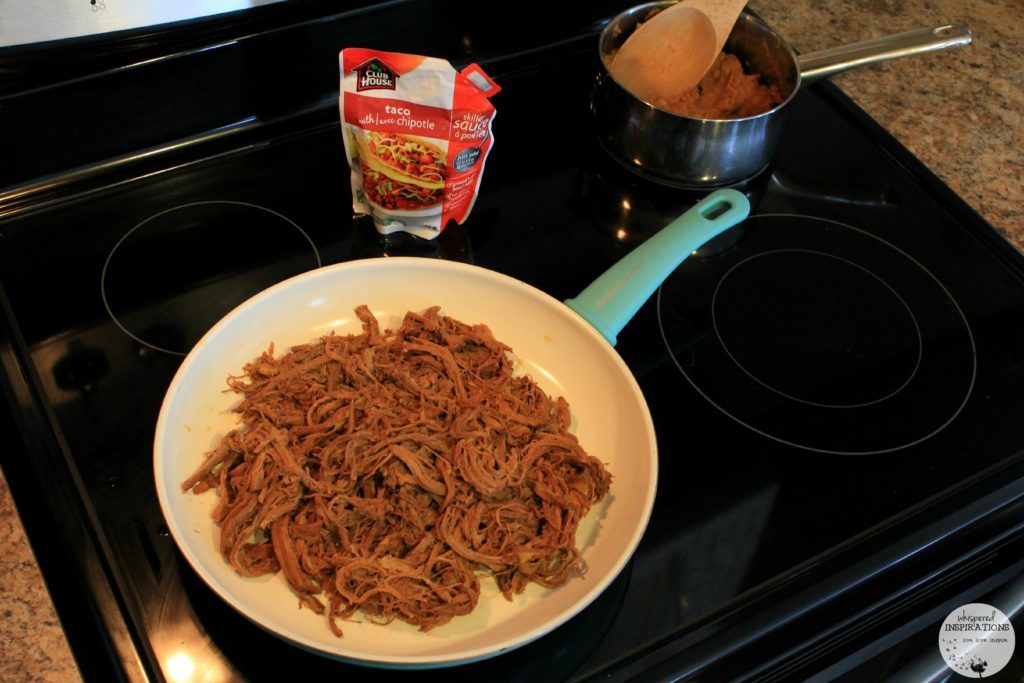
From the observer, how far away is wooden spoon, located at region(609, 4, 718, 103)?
4.20 feet

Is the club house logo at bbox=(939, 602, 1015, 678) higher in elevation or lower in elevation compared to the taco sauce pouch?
lower

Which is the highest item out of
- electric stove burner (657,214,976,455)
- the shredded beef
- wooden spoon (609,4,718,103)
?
wooden spoon (609,4,718,103)

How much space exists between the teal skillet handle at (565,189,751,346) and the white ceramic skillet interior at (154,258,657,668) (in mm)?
31

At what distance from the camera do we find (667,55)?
1307 mm

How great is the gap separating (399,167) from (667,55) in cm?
45

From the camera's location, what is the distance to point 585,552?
0.95 meters

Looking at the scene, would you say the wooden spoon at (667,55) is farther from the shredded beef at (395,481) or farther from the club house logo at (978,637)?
the club house logo at (978,637)

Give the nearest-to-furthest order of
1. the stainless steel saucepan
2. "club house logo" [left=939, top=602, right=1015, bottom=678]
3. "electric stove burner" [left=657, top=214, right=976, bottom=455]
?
"club house logo" [left=939, top=602, right=1015, bottom=678] → "electric stove burner" [left=657, top=214, right=976, bottom=455] → the stainless steel saucepan

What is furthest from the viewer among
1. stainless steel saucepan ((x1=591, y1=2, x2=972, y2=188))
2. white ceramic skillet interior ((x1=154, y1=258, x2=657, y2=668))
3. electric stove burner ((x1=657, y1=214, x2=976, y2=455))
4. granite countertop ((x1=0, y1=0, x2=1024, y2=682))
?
granite countertop ((x1=0, y1=0, x2=1024, y2=682))

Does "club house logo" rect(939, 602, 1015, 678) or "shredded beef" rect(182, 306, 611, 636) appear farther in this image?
"club house logo" rect(939, 602, 1015, 678)

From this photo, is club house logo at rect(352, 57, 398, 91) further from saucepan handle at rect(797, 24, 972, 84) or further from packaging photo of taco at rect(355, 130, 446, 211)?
saucepan handle at rect(797, 24, 972, 84)

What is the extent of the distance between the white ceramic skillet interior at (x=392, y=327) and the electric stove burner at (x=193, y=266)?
9 centimetres

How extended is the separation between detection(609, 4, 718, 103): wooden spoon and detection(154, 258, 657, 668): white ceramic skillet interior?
0.40 m

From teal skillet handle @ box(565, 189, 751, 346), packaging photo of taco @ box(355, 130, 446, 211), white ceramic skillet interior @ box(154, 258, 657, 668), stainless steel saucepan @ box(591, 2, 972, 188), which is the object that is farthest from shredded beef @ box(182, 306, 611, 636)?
stainless steel saucepan @ box(591, 2, 972, 188)
